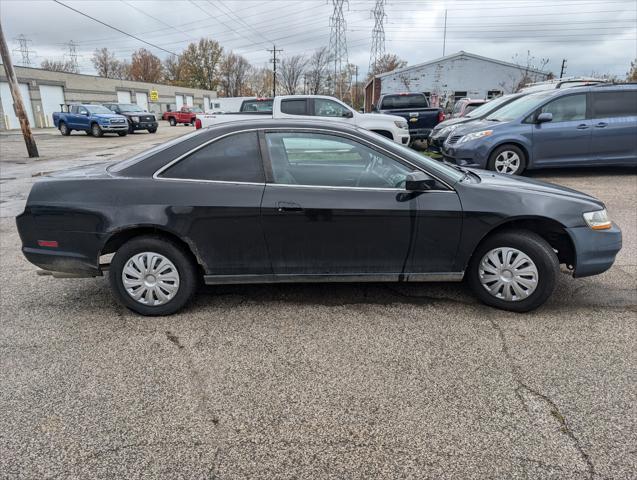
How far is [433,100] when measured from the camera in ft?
105

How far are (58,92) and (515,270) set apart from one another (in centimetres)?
4601

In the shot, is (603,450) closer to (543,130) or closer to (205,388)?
(205,388)

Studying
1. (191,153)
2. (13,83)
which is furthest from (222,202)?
(13,83)

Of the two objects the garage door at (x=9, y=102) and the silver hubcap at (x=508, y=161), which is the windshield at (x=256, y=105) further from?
the garage door at (x=9, y=102)

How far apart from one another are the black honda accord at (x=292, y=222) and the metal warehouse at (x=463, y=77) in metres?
30.7

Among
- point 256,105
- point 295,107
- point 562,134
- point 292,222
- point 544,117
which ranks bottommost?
point 292,222

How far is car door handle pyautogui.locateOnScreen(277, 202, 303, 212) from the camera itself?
11.6 ft

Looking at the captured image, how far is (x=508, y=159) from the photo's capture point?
880 cm

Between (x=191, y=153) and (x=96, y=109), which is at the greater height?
(x=96, y=109)

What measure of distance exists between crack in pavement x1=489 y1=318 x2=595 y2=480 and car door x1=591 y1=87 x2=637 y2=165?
7.32m

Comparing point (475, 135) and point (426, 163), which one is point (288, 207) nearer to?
point (426, 163)

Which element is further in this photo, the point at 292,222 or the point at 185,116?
the point at 185,116

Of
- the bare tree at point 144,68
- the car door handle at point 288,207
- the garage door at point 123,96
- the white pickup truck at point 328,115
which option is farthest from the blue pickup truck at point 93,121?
the bare tree at point 144,68

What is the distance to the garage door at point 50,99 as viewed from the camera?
38188mm
